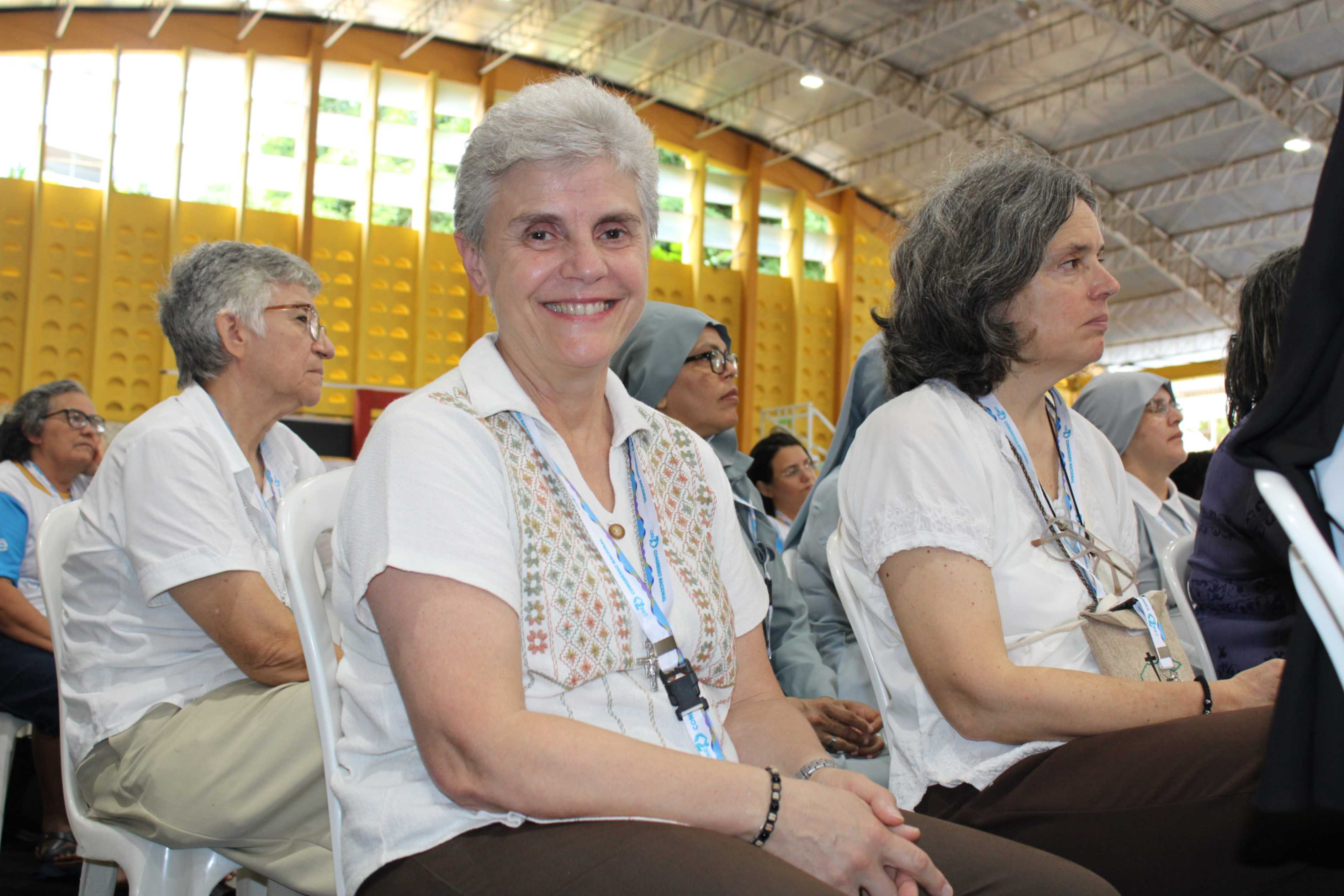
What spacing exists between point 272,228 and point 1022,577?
14.7m

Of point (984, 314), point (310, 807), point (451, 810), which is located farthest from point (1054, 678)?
point (310, 807)

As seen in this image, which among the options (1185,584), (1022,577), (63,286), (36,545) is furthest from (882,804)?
(63,286)

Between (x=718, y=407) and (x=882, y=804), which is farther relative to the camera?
(x=718, y=407)

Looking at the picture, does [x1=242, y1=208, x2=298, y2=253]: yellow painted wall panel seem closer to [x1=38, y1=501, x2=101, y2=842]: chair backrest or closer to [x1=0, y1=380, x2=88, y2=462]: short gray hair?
[x1=0, y1=380, x2=88, y2=462]: short gray hair

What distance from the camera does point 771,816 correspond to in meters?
1.16

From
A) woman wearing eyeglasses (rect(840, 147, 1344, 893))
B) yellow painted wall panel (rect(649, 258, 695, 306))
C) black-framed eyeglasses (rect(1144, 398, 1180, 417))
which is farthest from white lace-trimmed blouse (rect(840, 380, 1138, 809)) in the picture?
yellow painted wall panel (rect(649, 258, 695, 306))

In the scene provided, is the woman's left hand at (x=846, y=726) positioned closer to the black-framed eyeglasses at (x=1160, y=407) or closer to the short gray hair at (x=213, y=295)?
the short gray hair at (x=213, y=295)

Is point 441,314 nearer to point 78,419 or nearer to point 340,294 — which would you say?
point 340,294

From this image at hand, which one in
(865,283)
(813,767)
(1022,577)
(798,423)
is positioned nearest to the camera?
(813,767)

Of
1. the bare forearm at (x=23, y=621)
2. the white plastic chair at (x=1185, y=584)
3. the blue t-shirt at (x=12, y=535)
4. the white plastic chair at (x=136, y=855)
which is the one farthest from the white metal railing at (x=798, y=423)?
the white plastic chair at (x=136, y=855)

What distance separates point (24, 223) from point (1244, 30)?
1619cm

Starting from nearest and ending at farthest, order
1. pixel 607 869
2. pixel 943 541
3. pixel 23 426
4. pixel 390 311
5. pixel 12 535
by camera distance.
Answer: pixel 607 869 < pixel 943 541 < pixel 12 535 < pixel 23 426 < pixel 390 311

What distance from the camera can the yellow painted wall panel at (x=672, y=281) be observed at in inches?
674

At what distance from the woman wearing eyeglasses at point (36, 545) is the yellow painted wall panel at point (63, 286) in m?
10.6
